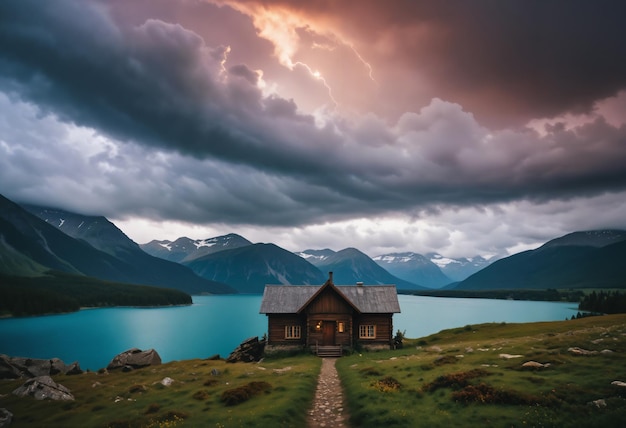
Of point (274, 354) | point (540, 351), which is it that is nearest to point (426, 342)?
point (274, 354)

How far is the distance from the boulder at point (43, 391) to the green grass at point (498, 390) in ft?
79.9

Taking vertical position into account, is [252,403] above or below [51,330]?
above

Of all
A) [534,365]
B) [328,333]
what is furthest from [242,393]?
[328,333]

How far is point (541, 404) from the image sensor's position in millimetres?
19109

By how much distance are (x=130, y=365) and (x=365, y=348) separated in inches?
1310

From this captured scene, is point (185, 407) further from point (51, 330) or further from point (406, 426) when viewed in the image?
point (51, 330)

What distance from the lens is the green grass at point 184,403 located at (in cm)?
2156

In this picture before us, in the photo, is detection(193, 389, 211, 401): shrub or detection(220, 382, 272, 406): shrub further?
detection(193, 389, 211, 401): shrub

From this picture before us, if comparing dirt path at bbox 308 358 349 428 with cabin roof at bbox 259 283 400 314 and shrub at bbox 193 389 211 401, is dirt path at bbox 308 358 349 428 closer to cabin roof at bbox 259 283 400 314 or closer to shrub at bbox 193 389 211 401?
shrub at bbox 193 389 211 401

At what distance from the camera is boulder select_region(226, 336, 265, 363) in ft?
177

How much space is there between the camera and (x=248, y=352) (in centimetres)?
5503

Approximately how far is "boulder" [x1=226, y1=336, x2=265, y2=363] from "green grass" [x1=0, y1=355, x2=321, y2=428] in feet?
48.8

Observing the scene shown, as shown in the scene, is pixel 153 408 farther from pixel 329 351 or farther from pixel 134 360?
pixel 134 360

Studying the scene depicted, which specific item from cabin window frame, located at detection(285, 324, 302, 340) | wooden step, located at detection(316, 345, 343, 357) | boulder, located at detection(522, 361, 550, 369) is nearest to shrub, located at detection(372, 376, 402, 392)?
boulder, located at detection(522, 361, 550, 369)
